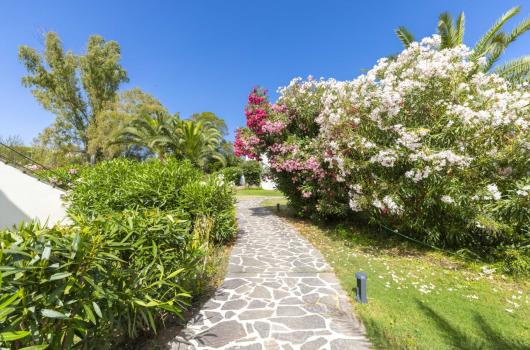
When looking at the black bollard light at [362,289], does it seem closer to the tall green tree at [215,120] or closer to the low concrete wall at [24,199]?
the low concrete wall at [24,199]

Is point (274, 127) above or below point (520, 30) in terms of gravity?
below

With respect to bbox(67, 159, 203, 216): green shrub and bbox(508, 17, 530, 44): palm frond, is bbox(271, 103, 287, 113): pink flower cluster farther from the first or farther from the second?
bbox(508, 17, 530, 44): palm frond

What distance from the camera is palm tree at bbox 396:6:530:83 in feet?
31.3

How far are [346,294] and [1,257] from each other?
4705 millimetres

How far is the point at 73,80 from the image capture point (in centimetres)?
3008

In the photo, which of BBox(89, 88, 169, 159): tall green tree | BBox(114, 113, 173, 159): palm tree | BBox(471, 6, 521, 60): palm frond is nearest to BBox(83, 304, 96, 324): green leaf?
BBox(471, 6, 521, 60): palm frond

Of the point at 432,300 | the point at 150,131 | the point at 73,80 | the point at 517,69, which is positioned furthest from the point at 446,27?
the point at 73,80

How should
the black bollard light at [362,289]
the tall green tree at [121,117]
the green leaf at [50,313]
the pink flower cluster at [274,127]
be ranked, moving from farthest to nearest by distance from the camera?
the tall green tree at [121,117]
the pink flower cluster at [274,127]
the black bollard light at [362,289]
the green leaf at [50,313]

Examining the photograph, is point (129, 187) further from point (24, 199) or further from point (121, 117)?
point (121, 117)

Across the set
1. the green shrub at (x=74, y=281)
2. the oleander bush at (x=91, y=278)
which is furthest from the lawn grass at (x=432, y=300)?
the green shrub at (x=74, y=281)

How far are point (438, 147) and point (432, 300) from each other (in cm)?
329

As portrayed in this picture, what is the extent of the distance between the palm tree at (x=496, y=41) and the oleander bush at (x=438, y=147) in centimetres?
520

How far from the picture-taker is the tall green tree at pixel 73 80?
28.9 metres

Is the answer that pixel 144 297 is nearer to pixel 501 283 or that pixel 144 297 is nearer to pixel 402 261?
pixel 402 261
